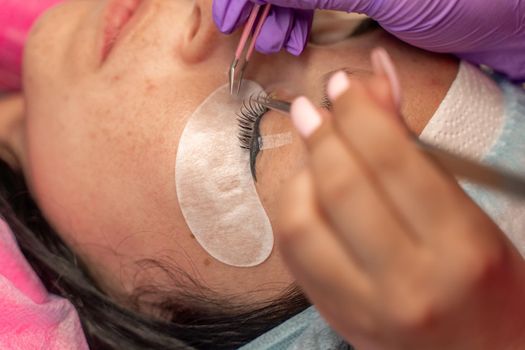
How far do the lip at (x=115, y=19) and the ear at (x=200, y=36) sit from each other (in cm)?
11

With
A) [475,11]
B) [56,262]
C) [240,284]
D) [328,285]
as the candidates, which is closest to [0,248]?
[56,262]

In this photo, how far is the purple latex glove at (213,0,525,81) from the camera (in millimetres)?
676

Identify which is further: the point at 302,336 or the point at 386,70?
the point at 302,336

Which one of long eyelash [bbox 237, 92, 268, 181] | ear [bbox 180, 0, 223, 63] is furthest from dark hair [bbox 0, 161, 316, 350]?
ear [bbox 180, 0, 223, 63]

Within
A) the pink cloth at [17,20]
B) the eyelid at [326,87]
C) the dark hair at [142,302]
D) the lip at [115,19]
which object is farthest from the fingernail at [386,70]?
the pink cloth at [17,20]

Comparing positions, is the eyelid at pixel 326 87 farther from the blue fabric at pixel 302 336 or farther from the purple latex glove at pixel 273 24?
the blue fabric at pixel 302 336

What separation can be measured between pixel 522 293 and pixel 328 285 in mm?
151

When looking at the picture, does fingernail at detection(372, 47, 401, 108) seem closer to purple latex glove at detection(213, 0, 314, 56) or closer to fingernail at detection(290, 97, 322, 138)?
fingernail at detection(290, 97, 322, 138)

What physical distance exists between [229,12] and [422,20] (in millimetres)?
231

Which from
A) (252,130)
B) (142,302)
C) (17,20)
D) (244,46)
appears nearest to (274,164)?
(252,130)

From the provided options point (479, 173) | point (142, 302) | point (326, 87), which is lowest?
point (142, 302)

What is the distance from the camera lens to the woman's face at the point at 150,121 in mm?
721

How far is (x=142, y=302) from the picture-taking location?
32.7 inches

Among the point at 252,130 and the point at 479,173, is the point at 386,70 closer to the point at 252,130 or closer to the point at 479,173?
the point at 479,173
